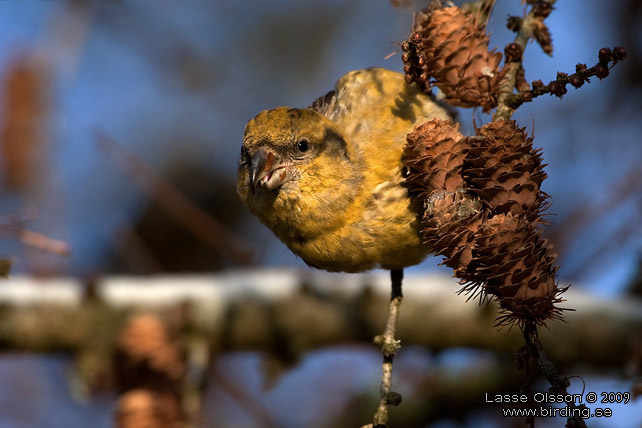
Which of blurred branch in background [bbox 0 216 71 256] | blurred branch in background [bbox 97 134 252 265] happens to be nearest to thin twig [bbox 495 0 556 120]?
blurred branch in background [bbox 0 216 71 256]

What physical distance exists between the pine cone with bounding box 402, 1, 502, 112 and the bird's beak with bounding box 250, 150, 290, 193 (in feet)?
1.92

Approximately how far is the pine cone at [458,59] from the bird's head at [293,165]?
0.47 m

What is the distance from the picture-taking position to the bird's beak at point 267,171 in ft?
8.19

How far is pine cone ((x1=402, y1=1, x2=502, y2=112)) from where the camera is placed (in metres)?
2.15

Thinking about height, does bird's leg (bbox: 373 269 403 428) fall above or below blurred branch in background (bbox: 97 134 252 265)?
below

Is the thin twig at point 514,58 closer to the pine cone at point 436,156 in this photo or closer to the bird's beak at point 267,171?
the pine cone at point 436,156

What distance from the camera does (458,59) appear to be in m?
2.18

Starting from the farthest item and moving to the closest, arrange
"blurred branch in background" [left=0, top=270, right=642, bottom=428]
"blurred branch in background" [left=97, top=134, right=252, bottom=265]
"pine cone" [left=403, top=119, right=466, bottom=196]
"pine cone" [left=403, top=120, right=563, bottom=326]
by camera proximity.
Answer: "blurred branch in background" [left=0, top=270, right=642, bottom=428] → "blurred branch in background" [left=97, top=134, right=252, bottom=265] → "pine cone" [left=403, top=119, right=466, bottom=196] → "pine cone" [left=403, top=120, right=563, bottom=326]

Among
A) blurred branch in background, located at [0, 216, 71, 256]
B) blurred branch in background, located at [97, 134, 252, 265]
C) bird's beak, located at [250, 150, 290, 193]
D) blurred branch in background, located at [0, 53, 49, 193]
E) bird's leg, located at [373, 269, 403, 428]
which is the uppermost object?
blurred branch in background, located at [0, 53, 49, 193]

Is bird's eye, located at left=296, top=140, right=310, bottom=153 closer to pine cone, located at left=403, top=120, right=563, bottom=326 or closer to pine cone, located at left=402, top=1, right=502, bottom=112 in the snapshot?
pine cone, located at left=402, top=1, right=502, bottom=112

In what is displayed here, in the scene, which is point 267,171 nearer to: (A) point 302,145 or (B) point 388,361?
(A) point 302,145

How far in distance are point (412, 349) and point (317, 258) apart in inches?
80.7

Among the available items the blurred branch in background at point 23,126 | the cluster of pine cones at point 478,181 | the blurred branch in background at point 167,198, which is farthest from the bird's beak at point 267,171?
the blurred branch in background at point 23,126

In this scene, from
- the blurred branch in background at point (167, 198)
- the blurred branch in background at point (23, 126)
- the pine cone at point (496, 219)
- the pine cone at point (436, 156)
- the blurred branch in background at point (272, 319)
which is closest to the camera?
the pine cone at point (496, 219)
